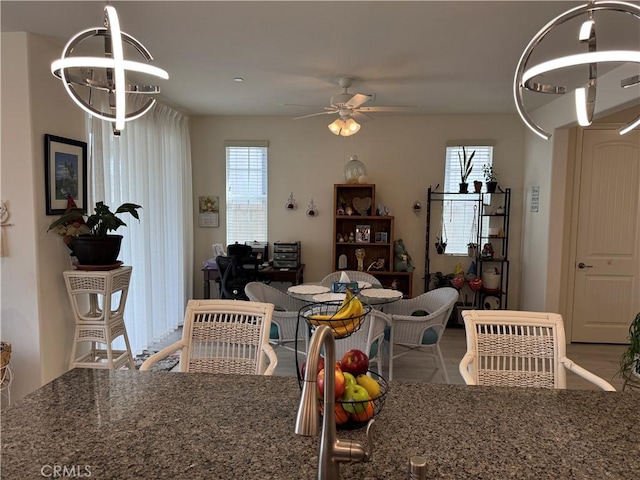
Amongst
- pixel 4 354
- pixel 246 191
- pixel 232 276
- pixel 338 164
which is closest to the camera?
pixel 4 354

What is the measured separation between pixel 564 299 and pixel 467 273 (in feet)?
3.60

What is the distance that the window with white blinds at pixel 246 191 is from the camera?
5566mm

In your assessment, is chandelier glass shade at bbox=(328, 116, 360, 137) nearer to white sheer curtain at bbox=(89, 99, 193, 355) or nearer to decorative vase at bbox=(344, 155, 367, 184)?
decorative vase at bbox=(344, 155, 367, 184)

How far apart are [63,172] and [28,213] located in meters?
0.40

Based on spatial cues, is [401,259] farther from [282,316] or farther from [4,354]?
[4,354]

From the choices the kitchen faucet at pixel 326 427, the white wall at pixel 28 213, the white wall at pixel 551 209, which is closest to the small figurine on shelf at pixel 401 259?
the white wall at pixel 551 209

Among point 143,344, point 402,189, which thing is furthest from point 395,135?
point 143,344

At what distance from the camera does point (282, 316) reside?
Answer: 10.8 feet

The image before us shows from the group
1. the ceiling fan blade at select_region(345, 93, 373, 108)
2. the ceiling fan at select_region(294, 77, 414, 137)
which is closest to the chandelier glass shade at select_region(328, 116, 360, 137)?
the ceiling fan at select_region(294, 77, 414, 137)

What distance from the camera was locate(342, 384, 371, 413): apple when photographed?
3.66 feet

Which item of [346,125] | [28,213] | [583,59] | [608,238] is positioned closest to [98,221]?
[28,213]

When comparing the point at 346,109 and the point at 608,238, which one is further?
the point at 608,238

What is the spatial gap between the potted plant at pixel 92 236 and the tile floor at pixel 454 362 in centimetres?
173

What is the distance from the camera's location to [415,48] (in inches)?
119
